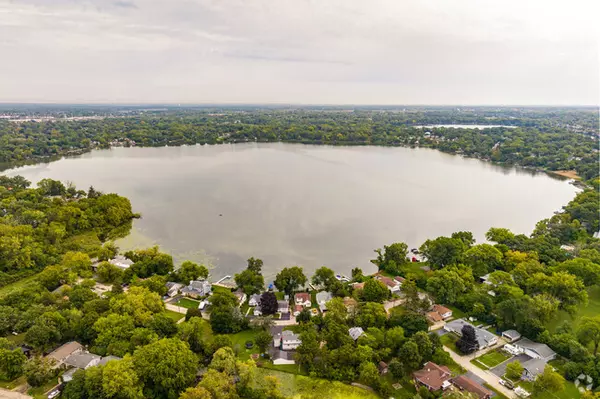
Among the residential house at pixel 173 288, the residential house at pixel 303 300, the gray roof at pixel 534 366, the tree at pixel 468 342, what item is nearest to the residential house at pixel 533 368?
the gray roof at pixel 534 366

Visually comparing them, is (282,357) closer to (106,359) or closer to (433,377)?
(433,377)

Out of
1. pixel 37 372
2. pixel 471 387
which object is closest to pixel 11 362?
pixel 37 372

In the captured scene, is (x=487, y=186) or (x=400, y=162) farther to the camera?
(x=400, y=162)

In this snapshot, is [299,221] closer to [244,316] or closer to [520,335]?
[244,316]

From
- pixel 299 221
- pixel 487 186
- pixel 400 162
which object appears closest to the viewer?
pixel 299 221

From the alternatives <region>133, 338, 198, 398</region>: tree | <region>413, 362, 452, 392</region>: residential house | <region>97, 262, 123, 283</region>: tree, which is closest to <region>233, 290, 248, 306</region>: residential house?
<region>133, 338, 198, 398</region>: tree

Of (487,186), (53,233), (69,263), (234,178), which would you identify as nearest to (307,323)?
(69,263)

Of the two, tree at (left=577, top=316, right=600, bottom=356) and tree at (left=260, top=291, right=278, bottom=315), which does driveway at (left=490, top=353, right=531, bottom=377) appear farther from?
A: tree at (left=260, top=291, right=278, bottom=315)
